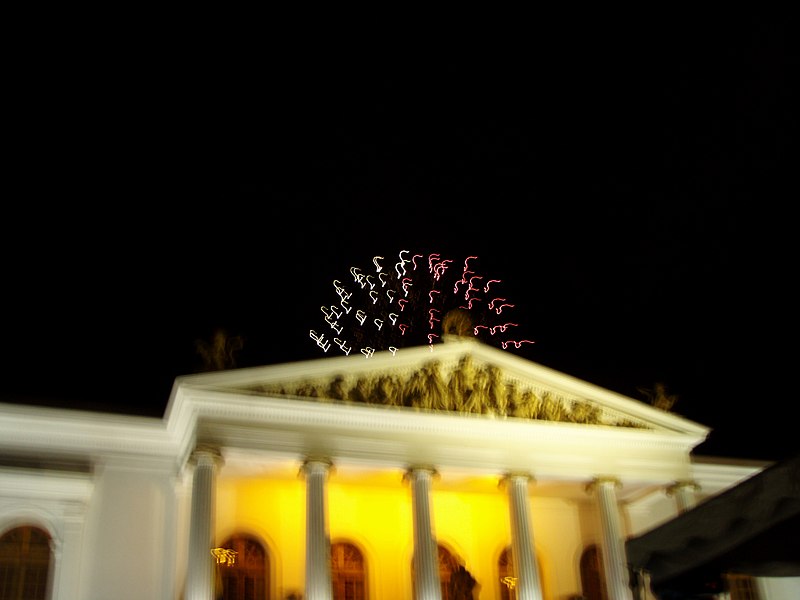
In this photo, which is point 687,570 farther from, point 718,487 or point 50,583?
point 718,487

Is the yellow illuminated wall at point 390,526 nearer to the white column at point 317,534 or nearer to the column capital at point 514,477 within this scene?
the column capital at point 514,477

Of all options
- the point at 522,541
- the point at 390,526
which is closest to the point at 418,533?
the point at 522,541

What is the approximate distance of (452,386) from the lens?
2223cm

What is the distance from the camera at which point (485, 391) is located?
73.7 ft

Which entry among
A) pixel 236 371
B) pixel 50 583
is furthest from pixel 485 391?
pixel 50 583

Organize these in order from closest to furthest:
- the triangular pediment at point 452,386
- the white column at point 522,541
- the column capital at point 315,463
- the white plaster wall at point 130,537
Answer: the white plaster wall at point 130,537, the column capital at point 315,463, the triangular pediment at point 452,386, the white column at point 522,541

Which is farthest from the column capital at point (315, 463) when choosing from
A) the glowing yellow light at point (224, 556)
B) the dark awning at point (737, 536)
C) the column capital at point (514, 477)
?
the dark awning at point (737, 536)

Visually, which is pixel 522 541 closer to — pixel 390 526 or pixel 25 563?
pixel 390 526

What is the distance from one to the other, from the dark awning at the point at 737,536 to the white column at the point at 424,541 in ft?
43.3

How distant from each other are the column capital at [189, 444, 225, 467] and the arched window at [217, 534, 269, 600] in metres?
2.87

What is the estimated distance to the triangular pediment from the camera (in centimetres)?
2059

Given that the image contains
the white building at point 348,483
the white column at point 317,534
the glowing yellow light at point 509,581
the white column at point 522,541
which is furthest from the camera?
the glowing yellow light at point 509,581

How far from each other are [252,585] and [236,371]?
527 cm

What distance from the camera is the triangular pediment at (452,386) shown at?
20.6 meters
